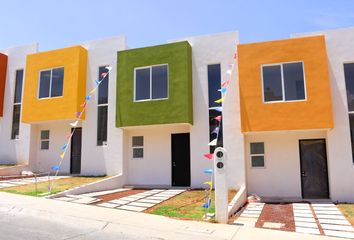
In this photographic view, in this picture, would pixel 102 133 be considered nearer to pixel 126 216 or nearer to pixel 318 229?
pixel 126 216

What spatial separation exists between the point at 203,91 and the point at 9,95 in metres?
12.4

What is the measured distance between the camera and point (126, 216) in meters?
9.25

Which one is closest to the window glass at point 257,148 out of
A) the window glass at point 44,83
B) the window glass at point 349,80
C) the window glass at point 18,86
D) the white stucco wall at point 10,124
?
the window glass at point 349,80

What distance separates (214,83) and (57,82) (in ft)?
29.3

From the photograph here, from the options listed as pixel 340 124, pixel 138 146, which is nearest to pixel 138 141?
pixel 138 146

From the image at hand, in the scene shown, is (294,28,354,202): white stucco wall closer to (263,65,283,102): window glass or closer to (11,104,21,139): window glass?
(263,65,283,102): window glass

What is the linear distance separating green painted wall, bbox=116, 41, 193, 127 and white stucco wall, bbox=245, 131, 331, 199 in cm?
389

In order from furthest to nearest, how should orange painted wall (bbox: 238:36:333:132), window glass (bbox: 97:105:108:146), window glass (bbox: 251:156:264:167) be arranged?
window glass (bbox: 97:105:108:146) < window glass (bbox: 251:156:264:167) < orange painted wall (bbox: 238:36:333:132)

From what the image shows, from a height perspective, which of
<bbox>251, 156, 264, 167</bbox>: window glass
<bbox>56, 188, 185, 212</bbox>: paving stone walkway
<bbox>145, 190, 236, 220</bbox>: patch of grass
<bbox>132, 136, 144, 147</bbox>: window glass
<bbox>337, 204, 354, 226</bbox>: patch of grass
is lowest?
<bbox>337, 204, 354, 226</bbox>: patch of grass

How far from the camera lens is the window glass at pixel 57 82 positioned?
18188 millimetres

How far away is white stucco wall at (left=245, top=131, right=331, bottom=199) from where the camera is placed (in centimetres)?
1485

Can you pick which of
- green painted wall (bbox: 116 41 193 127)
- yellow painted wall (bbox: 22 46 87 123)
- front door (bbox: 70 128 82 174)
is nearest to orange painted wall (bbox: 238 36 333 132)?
green painted wall (bbox: 116 41 193 127)

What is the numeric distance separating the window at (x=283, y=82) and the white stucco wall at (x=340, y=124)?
155 centimetres

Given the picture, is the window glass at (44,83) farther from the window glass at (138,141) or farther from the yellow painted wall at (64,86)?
the window glass at (138,141)
